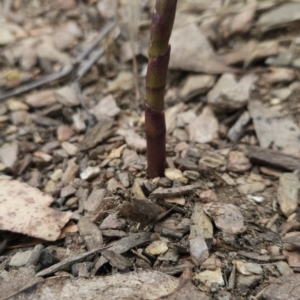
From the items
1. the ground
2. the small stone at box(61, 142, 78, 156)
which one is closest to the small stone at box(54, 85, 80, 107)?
the ground

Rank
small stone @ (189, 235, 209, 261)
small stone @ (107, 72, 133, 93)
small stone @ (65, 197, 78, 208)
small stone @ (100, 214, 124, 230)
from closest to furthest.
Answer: small stone @ (189, 235, 209, 261) < small stone @ (100, 214, 124, 230) < small stone @ (65, 197, 78, 208) < small stone @ (107, 72, 133, 93)

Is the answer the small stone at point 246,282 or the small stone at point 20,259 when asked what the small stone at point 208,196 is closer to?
the small stone at point 246,282

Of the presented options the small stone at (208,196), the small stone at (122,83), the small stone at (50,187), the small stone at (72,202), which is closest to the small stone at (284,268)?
the small stone at (208,196)

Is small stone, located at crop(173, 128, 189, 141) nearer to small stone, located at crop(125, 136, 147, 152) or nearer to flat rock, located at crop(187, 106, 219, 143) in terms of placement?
flat rock, located at crop(187, 106, 219, 143)

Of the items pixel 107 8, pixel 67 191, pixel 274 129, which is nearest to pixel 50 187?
pixel 67 191

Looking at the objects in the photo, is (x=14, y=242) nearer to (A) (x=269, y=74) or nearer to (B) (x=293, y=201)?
(B) (x=293, y=201)

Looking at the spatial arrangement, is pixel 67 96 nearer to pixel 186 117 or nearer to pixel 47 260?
pixel 186 117

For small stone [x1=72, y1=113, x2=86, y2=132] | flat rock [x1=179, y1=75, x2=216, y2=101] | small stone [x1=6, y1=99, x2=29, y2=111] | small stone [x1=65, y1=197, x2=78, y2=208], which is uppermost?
flat rock [x1=179, y1=75, x2=216, y2=101]

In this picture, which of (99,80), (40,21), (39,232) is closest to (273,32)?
(99,80)
